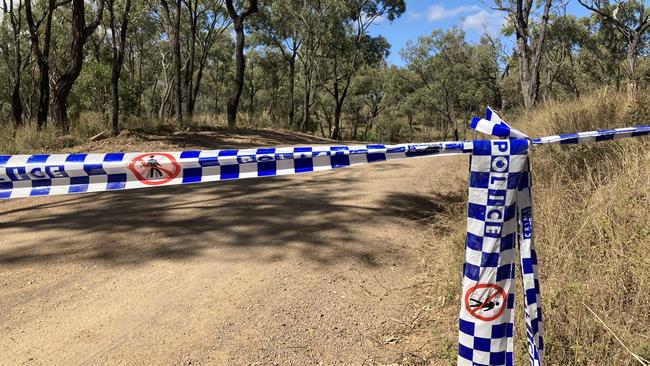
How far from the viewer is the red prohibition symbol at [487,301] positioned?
2.09 meters

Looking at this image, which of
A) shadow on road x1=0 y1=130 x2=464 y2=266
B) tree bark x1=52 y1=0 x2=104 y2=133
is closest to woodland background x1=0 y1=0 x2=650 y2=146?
tree bark x1=52 y1=0 x2=104 y2=133

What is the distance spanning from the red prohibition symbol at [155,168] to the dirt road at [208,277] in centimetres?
108

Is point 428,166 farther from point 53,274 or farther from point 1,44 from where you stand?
point 1,44

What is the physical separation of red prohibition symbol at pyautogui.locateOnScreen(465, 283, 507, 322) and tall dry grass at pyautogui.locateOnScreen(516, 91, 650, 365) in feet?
1.98

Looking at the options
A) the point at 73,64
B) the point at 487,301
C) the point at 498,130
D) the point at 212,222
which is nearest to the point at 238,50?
the point at 73,64

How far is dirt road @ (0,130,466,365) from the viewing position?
9.34 feet

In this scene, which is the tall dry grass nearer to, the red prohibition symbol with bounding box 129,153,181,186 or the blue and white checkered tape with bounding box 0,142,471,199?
the blue and white checkered tape with bounding box 0,142,471,199

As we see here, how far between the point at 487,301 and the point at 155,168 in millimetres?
2072

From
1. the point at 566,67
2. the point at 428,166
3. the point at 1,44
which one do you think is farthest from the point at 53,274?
the point at 566,67

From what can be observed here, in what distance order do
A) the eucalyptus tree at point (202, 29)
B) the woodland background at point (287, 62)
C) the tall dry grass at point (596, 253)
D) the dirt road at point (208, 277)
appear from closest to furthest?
the tall dry grass at point (596, 253) → the dirt road at point (208, 277) → the woodland background at point (287, 62) → the eucalyptus tree at point (202, 29)

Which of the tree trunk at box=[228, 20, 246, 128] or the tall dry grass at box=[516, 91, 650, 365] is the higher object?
Answer: the tree trunk at box=[228, 20, 246, 128]

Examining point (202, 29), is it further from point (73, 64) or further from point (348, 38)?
point (73, 64)

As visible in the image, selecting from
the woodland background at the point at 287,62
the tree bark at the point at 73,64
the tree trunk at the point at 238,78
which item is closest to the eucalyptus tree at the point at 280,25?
the woodland background at the point at 287,62

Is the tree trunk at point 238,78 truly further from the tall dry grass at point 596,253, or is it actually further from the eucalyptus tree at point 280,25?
the tall dry grass at point 596,253
